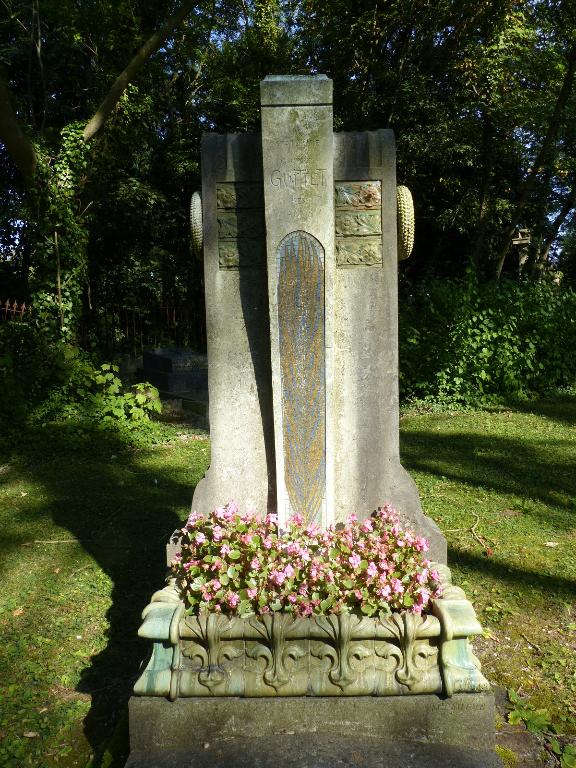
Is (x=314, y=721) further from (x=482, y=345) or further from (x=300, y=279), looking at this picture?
(x=482, y=345)

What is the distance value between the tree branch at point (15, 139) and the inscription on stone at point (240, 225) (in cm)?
627

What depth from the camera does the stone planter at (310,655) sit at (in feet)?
8.93

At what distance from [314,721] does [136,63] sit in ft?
31.6

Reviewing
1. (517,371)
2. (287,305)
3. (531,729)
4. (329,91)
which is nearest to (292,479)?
(287,305)

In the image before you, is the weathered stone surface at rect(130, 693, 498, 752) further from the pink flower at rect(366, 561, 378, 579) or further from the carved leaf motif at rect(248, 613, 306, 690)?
the pink flower at rect(366, 561, 378, 579)

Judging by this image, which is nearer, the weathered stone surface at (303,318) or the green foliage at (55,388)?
the weathered stone surface at (303,318)

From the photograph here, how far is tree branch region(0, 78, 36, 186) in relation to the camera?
27.5 ft

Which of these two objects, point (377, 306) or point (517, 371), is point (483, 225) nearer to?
point (517, 371)

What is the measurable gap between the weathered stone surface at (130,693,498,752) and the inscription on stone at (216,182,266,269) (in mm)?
2054

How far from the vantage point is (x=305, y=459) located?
11.2 feet

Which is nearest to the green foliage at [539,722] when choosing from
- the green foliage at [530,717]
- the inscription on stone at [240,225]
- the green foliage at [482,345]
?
the green foliage at [530,717]

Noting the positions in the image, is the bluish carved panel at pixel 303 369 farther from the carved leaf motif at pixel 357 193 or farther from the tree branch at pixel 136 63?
the tree branch at pixel 136 63

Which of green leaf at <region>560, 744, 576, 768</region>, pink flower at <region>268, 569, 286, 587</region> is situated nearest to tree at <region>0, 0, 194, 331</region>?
pink flower at <region>268, 569, 286, 587</region>

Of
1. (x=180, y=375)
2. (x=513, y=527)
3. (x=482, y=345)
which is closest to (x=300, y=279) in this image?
(x=513, y=527)
